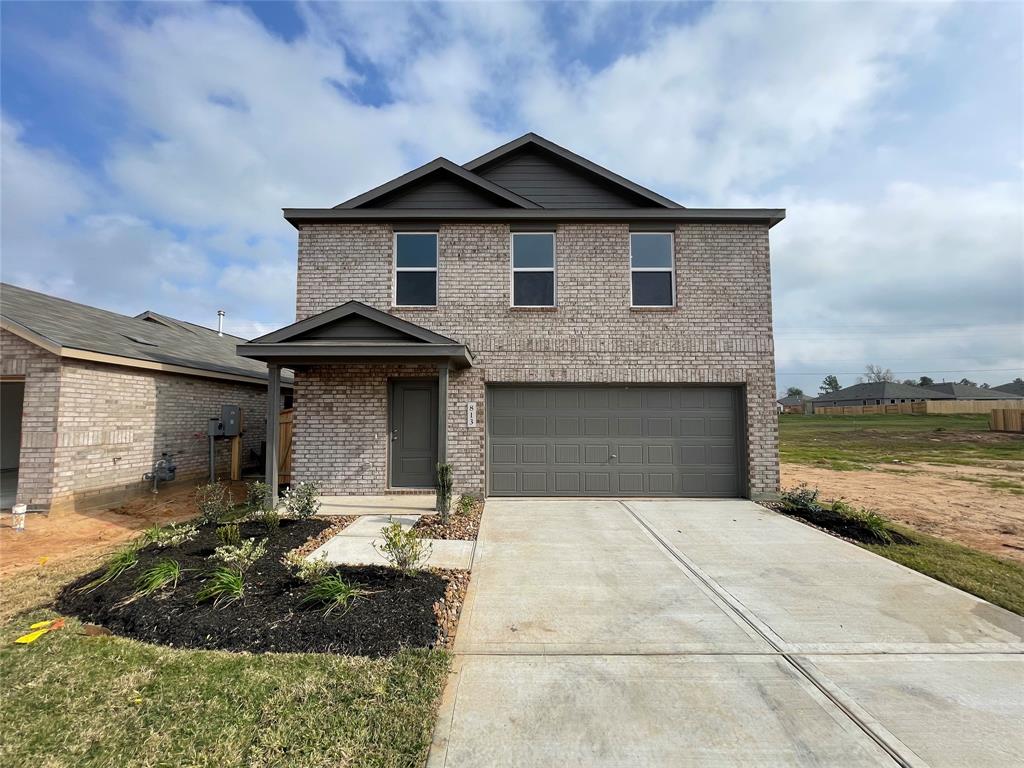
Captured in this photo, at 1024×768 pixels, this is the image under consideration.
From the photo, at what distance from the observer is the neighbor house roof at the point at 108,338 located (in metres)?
7.73

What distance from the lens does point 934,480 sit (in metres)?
11.8

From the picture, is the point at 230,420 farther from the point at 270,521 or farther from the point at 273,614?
the point at 273,614

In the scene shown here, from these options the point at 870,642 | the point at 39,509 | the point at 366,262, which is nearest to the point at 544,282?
the point at 366,262

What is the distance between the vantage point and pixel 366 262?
8.94 m

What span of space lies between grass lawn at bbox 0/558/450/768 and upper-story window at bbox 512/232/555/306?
6.88 meters

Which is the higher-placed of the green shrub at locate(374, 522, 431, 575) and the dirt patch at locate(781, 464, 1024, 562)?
the green shrub at locate(374, 522, 431, 575)

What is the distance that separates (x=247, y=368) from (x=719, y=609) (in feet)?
46.0

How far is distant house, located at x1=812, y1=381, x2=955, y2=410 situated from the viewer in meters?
61.9

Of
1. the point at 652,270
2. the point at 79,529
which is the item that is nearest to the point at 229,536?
the point at 79,529

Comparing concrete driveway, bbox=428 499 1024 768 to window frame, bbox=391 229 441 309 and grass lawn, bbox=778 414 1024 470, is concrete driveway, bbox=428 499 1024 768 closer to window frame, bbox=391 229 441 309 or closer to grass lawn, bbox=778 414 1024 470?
window frame, bbox=391 229 441 309

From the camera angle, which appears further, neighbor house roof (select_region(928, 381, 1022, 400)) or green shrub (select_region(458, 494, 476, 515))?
neighbor house roof (select_region(928, 381, 1022, 400))

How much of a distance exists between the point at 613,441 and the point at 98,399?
9.74 m

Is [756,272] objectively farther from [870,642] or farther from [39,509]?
[39,509]

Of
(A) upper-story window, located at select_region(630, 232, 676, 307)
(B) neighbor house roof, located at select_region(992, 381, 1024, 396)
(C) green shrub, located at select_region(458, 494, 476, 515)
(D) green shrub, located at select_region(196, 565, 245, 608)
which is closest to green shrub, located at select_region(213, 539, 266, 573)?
(D) green shrub, located at select_region(196, 565, 245, 608)
